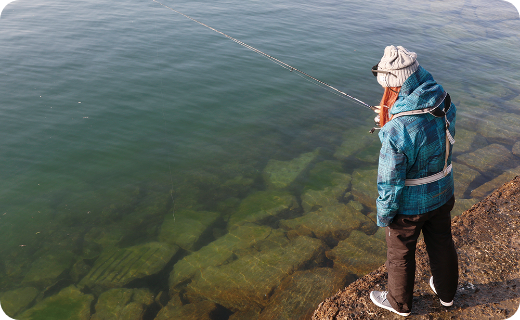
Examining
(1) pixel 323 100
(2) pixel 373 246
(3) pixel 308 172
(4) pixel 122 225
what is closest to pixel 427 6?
(1) pixel 323 100

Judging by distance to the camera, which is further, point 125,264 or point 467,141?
point 467,141

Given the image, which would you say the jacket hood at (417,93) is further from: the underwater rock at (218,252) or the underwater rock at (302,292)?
the underwater rock at (218,252)

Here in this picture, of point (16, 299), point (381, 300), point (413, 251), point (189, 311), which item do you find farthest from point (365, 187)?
point (16, 299)

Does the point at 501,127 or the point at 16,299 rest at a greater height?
the point at 501,127

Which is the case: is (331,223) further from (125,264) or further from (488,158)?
(488,158)

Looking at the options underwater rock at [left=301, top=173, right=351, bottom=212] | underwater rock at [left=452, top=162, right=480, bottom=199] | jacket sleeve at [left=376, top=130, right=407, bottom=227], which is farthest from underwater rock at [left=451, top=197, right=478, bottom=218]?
jacket sleeve at [left=376, top=130, right=407, bottom=227]

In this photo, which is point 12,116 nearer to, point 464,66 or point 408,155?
point 408,155

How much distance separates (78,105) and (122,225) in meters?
4.68

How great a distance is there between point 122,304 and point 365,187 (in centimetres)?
508

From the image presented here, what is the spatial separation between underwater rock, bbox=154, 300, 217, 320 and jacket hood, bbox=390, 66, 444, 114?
3616 mm

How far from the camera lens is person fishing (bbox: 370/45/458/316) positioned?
2.67 m

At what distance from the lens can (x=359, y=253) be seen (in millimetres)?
5539

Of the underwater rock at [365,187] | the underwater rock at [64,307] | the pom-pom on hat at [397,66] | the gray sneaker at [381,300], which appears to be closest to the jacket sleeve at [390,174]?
the pom-pom on hat at [397,66]

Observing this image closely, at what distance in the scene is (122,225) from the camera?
6.11 metres
